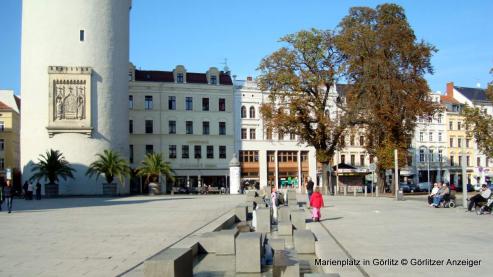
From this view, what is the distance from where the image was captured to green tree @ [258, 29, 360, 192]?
48.5 meters

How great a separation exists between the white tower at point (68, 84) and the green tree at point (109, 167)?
2112mm

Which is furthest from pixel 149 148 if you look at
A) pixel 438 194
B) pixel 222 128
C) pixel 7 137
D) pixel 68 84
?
pixel 438 194

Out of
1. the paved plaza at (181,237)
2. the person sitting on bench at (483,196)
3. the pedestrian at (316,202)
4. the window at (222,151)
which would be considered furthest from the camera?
the window at (222,151)

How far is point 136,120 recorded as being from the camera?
243ft

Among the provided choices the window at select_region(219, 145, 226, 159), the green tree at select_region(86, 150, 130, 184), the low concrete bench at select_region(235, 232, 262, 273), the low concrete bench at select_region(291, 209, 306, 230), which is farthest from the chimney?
the low concrete bench at select_region(235, 232, 262, 273)

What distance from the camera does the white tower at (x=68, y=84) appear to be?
5684 centimetres

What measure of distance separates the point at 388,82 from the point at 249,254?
33.6 m

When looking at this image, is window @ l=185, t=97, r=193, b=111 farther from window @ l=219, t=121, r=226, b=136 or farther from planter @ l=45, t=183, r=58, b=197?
planter @ l=45, t=183, r=58, b=197

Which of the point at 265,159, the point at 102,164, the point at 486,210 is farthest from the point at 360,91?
the point at 265,159

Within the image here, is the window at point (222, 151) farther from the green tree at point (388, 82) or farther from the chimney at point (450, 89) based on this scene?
the chimney at point (450, 89)

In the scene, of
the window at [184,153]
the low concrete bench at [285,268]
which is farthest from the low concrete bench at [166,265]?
the window at [184,153]

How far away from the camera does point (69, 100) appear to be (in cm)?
5709

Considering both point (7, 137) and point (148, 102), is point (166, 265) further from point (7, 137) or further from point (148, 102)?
point (7, 137)

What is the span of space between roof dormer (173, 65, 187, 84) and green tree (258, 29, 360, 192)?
27833 millimetres
